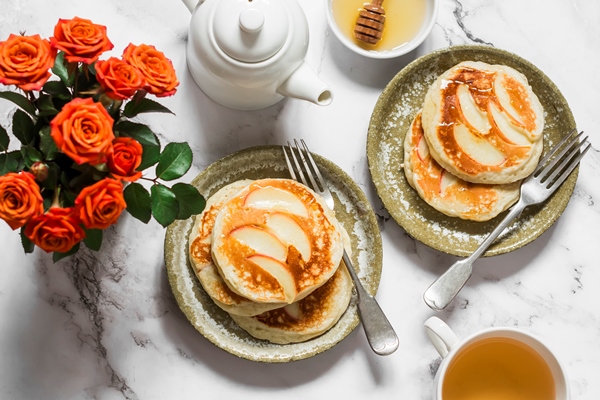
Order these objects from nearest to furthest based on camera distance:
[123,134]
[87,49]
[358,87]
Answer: [87,49]
[123,134]
[358,87]

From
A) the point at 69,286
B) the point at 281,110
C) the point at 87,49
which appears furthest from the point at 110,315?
the point at 87,49

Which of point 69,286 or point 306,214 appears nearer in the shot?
point 306,214

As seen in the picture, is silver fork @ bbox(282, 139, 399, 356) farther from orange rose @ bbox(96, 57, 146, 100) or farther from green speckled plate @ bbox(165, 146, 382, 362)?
orange rose @ bbox(96, 57, 146, 100)

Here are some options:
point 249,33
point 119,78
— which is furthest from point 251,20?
point 119,78

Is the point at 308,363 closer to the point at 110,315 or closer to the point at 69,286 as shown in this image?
the point at 110,315

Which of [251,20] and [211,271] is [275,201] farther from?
[251,20]

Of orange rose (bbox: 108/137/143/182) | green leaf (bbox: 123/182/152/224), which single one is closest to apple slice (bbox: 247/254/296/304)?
green leaf (bbox: 123/182/152/224)

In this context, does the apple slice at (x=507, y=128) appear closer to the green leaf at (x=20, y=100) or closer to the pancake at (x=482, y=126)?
the pancake at (x=482, y=126)

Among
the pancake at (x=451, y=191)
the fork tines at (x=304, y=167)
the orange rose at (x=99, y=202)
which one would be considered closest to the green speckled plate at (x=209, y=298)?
the fork tines at (x=304, y=167)
